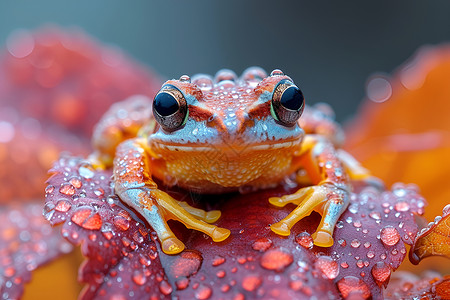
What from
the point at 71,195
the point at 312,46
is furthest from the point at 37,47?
the point at 312,46

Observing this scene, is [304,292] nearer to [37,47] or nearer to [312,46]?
[37,47]

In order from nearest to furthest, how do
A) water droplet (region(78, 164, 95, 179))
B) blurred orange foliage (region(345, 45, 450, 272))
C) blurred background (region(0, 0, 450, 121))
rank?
water droplet (region(78, 164, 95, 179)) → blurred orange foliage (region(345, 45, 450, 272)) → blurred background (region(0, 0, 450, 121))

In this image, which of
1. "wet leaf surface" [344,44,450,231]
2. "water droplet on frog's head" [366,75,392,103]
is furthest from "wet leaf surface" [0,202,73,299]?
"water droplet on frog's head" [366,75,392,103]

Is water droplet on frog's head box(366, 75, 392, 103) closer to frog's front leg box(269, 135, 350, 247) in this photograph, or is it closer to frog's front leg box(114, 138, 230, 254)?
frog's front leg box(269, 135, 350, 247)

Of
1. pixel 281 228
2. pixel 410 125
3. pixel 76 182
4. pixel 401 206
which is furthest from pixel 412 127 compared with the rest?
pixel 76 182

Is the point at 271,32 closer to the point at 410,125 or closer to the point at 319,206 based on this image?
the point at 410,125

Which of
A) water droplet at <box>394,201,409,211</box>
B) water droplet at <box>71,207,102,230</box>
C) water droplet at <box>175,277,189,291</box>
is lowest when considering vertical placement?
water droplet at <box>175,277,189,291</box>
